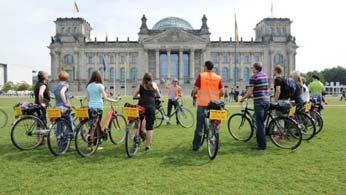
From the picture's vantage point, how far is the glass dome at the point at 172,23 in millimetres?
121312

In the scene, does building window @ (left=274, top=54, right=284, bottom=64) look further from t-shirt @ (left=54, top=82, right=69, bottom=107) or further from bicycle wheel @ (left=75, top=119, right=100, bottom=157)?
bicycle wheel @ (left=75, top=119, right=100, bottom=157)

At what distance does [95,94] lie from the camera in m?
10.3

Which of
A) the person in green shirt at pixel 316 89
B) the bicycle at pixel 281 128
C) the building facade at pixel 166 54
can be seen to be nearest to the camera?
the bicycle at pixel 281 128

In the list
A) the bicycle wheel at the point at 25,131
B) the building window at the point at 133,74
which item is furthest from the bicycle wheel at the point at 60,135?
the building window at the point at 133,74

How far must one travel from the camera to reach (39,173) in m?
8.20

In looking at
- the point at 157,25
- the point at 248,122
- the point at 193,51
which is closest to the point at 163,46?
the point at 193,51

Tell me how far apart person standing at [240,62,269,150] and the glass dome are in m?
112

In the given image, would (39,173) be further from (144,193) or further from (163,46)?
(163,46)

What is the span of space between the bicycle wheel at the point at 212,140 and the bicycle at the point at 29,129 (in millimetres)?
4346

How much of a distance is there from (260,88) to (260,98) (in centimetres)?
29

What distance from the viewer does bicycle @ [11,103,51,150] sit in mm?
10422

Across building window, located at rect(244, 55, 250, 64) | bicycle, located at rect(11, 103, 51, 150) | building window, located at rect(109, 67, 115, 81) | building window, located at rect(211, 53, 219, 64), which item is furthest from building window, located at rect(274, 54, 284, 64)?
bicycle, located at rect(11, 103, 51, 150)

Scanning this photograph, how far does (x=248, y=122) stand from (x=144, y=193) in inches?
238

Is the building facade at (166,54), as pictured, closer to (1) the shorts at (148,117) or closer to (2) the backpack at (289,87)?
(2) the backpack at (289,87)
